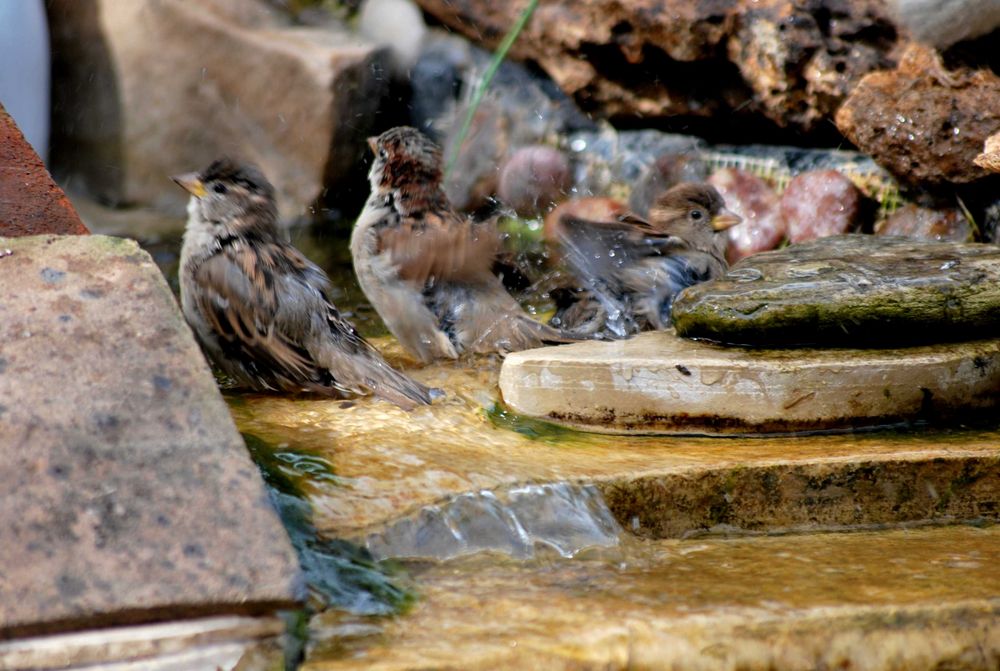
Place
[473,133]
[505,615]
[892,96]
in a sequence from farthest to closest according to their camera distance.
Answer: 1. [473,133]
2. [892,96]
3. [505,615]

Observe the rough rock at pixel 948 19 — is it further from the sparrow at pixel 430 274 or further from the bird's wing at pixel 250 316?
the bird's wing at pixel 250 316

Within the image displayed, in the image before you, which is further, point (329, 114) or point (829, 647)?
point (329, 114)

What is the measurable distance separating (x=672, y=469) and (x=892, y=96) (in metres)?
2.99

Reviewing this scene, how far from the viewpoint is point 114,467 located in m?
2.27

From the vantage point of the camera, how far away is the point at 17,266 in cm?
280

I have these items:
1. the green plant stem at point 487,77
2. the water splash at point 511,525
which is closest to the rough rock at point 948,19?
the green plant stem at point 487,77

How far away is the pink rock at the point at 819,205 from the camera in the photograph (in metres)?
5.69

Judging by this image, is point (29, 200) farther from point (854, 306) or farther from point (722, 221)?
point (722, 221)

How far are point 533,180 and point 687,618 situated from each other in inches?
199

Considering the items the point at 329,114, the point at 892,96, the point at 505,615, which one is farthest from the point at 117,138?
the point at 505,615

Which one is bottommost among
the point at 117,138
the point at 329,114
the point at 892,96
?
the point at 117,138

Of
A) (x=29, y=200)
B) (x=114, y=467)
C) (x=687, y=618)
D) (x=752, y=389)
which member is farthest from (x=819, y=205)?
(x=114, y=467)

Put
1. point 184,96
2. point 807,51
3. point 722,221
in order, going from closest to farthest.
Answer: point 722,221, point 807,51, point 184,96

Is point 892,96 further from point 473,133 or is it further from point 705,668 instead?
point 705,668
